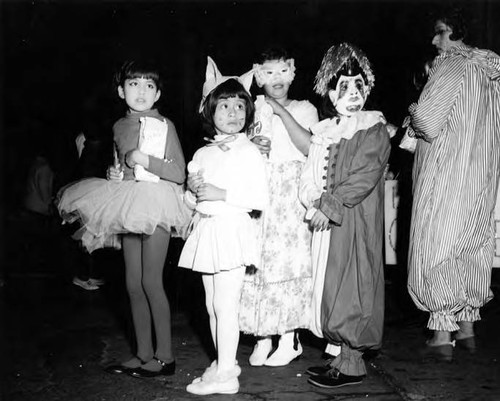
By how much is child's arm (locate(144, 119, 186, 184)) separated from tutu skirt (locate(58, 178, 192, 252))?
73 mm

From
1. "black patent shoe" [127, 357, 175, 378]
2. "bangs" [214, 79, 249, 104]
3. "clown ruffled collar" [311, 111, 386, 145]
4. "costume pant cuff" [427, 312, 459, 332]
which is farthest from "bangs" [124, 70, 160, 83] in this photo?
"costume pant cuff" [427, 312, 459, 332]

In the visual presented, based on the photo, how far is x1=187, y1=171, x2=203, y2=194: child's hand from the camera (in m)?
4.04

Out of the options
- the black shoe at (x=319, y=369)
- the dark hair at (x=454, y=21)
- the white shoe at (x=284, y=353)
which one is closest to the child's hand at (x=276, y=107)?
the dark hair at (x=454, y=21)

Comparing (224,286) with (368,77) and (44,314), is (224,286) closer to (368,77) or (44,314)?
(368,77)

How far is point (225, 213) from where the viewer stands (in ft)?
13.3

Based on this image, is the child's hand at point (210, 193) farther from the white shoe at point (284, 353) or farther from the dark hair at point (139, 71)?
the white shoe at point (284, 353)

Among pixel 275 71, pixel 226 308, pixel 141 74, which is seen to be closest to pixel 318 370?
pixel 226 308

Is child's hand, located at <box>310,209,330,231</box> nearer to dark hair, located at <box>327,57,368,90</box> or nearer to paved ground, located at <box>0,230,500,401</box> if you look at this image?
dark hair, located at <box>327,57,368,90</box>

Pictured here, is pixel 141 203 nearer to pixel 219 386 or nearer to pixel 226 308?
pixel 226 308

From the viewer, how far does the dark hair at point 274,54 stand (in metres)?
4.64

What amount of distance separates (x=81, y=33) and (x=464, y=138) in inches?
324

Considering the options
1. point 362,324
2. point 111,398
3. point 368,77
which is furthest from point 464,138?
point 111,398

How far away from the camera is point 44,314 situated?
20.4 feet

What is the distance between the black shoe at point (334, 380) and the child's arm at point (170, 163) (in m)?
1.32
